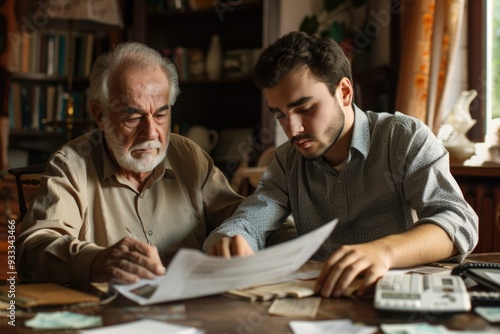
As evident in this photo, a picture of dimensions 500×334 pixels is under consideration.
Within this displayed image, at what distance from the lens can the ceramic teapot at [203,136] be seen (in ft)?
13.7

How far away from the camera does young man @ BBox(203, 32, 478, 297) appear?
1592 millimetres

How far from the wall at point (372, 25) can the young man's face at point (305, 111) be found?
174cm

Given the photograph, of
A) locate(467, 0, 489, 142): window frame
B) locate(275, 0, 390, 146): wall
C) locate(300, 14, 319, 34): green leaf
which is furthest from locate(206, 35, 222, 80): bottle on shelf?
locate(467, 0, 489, 142): window frame

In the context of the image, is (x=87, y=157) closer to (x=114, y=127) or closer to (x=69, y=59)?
(x=114, y=127)

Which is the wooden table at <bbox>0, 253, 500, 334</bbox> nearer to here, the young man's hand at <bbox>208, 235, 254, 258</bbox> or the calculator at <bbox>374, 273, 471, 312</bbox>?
the calculator at <bbox>374, 273, 471, 312</bbox>

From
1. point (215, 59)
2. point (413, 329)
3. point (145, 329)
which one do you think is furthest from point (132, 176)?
point (215, 59)

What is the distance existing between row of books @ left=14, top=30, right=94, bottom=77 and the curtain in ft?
7.70

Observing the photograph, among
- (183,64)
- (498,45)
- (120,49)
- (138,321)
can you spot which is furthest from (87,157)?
(183,64)

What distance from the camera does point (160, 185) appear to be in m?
1.91

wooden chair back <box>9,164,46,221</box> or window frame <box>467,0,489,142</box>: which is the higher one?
window frame <box>467,0,489,142</box>

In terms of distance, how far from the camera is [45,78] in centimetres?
444

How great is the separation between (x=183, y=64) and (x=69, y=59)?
27.8 inches

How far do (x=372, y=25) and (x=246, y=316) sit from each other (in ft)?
8.45

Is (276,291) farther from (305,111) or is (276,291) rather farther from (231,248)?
(305,111)
